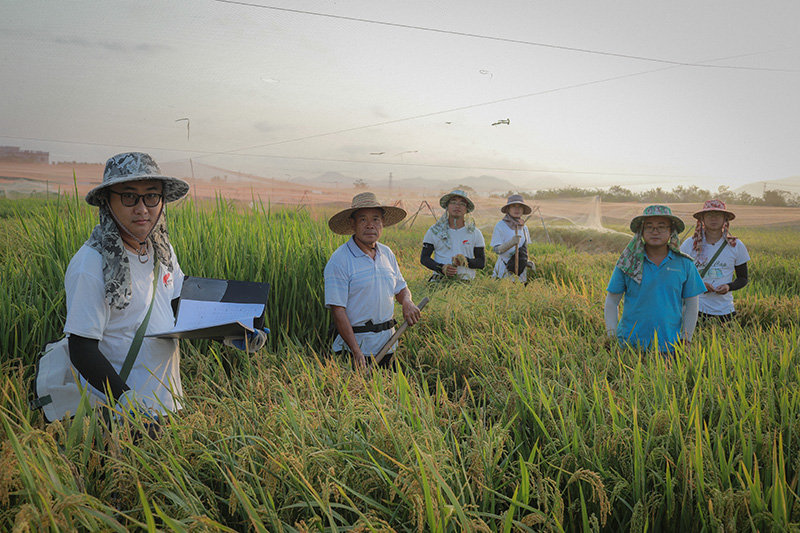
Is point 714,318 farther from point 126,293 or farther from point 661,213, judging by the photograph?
point 126,293

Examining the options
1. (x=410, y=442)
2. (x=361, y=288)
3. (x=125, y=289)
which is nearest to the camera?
(x=410, y=442)

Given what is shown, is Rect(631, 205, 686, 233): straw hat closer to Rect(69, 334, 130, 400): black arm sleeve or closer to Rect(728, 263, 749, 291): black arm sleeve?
Rect(728, 263, 749, 291): black arm sleeve

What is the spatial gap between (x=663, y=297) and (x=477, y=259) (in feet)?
8.57

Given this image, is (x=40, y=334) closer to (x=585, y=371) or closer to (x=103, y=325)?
(x=103, y=325)

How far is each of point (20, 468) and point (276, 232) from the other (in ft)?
11.5

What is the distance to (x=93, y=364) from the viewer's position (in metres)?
1.96

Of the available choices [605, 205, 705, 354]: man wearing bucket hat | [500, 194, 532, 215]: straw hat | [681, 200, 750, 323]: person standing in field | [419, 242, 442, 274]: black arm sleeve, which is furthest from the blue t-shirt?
[500, 194, 532, 215]: straw hat

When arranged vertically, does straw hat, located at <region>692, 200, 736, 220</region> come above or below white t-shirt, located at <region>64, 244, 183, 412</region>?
above

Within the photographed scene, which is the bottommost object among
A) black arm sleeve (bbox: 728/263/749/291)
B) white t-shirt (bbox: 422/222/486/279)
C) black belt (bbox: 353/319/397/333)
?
black belt (bbox: 353/319/397/333)

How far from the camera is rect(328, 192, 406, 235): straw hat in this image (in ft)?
11.4

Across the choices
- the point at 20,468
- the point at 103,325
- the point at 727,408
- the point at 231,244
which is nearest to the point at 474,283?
the point at 231,244

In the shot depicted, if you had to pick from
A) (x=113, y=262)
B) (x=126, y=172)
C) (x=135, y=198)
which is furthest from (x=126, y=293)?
(x=126, y=172)

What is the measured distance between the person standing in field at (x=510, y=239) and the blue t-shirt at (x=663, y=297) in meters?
3.16

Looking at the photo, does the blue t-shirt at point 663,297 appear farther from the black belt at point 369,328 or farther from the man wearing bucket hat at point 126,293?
the man wearing bucket hat at point 126,293
